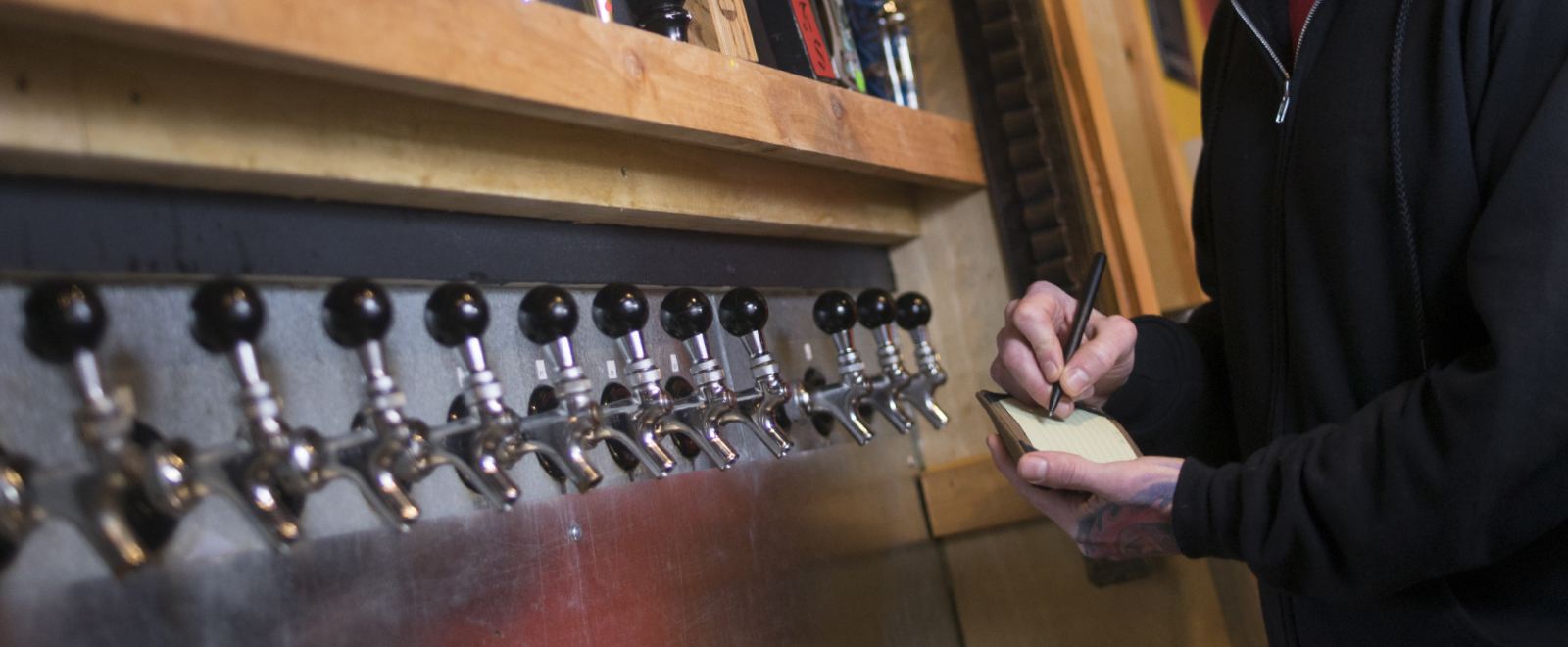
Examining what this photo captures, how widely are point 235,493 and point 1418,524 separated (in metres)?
0.73

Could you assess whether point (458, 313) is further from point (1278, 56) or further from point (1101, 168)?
point (1101, 168)

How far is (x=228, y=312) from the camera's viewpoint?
0.70 m

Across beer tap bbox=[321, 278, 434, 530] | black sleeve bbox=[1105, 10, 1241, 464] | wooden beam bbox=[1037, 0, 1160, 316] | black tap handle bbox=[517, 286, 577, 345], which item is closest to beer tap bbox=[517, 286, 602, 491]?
black tap handle bbox=[517, 286, 577, 345]

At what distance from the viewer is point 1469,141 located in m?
0.91

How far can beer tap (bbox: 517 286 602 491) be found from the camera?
2.86 feet

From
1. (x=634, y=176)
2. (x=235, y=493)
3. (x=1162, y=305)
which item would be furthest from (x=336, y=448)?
(x=1162, y=305)

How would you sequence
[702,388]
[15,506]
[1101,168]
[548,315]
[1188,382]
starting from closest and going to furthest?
1. [15,506]
2. [548,315]
3. [702,388]
4. [1188,382]
5. [1101,168]

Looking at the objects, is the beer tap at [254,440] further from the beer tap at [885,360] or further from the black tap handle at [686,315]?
the beer tap at [885,360]

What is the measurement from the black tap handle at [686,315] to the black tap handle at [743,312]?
0.06 m

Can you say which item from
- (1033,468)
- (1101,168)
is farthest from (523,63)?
(1101,168)

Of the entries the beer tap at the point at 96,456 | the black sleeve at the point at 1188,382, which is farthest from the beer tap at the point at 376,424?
the black sleeve at the point at 1188,382

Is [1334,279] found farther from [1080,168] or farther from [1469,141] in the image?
[1080,168]

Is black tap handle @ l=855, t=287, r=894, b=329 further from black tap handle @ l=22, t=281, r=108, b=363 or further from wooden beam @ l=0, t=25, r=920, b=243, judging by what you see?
black tap handle @ l=22, t=281, r=108, b=363

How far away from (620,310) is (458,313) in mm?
174
